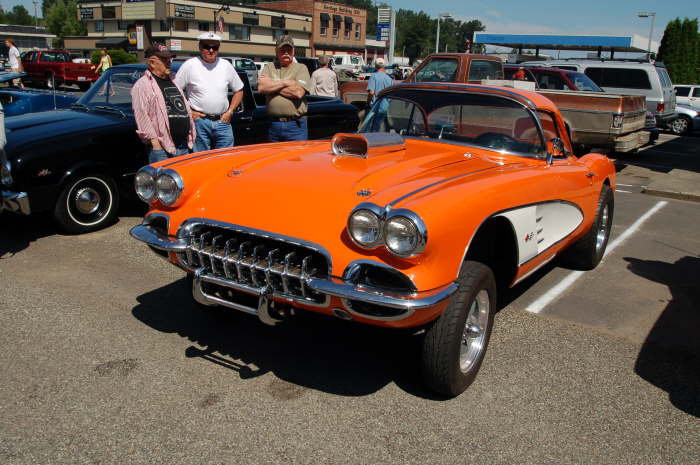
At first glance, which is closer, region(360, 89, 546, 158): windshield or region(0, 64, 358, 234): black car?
region(360, 89, 546, 158): windshield

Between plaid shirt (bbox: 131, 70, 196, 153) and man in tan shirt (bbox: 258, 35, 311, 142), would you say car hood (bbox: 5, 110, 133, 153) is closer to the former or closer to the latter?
plaid shirt (bbox: 131, 70, 196, 153)

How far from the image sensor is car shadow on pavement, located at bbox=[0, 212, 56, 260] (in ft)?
18.6

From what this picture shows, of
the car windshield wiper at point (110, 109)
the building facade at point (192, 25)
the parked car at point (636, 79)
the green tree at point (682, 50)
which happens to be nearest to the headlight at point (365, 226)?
the car windshield wiper at point (110, 109)

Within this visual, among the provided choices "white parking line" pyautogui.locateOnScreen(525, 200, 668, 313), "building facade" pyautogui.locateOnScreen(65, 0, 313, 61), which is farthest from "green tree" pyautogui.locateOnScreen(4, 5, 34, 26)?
"white parking line" pyautogui.locateOnScreen(525, 200, 668, 313)

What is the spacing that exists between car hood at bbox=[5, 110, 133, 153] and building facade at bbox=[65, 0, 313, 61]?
166 feet

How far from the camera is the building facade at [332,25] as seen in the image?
7144cm

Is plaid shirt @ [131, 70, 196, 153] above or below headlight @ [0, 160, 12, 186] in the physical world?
above

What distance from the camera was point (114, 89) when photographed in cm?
700

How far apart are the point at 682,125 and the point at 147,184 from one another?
64.8 feet

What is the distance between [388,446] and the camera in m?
2.83

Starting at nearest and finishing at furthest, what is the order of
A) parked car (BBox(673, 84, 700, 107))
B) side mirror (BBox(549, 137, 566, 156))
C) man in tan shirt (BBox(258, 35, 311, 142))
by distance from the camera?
1. side mirror (BBox(549, 137, 566, 156))
2. man in tan shirt (BBox(258, 35, 311, 142))
3. parked car (BBox(673, 84, 700, 107))

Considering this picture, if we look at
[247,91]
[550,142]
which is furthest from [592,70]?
[550,142]

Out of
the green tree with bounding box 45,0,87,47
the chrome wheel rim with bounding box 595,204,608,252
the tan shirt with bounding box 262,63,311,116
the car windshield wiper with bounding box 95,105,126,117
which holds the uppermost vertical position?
the green tree with bounding box 45,0,87,47

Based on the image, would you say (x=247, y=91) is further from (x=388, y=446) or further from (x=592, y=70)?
(x=592, y=70)
